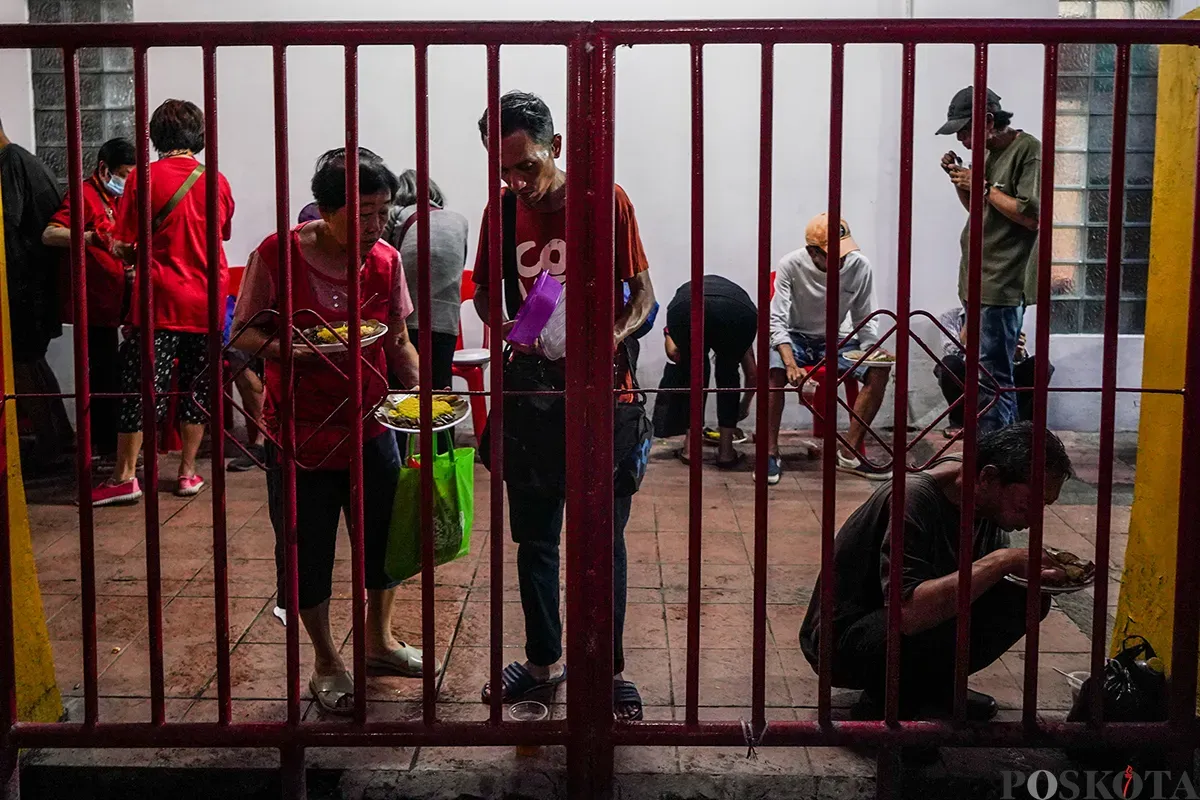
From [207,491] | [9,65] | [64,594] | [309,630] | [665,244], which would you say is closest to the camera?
[309,630]

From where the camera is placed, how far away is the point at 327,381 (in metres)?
3.08

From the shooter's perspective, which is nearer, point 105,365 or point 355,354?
point 355,354

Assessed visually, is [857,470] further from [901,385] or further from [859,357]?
[901,385]

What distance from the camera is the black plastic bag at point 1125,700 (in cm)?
273

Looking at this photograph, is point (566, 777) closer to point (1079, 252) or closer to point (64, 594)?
point (64, 594)

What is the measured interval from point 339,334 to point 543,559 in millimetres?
842

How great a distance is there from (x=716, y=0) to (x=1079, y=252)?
108 inches

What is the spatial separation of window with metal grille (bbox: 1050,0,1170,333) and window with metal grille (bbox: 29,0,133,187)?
5.63 m

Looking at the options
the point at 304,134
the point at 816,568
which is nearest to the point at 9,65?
the point at 304,134

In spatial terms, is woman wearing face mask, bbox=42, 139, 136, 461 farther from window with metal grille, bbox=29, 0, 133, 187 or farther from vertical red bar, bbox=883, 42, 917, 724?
vertical red bar, bbox=883, 42, 917, 724

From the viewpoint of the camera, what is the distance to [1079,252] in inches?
280

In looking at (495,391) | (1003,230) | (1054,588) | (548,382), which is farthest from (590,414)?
(1003,230)

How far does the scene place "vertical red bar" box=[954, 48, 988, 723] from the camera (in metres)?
2.38

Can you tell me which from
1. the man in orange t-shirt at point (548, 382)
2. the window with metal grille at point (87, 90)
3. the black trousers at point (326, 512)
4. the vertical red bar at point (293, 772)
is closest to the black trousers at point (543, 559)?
the man in orange t-shirt at point (548, 382)
